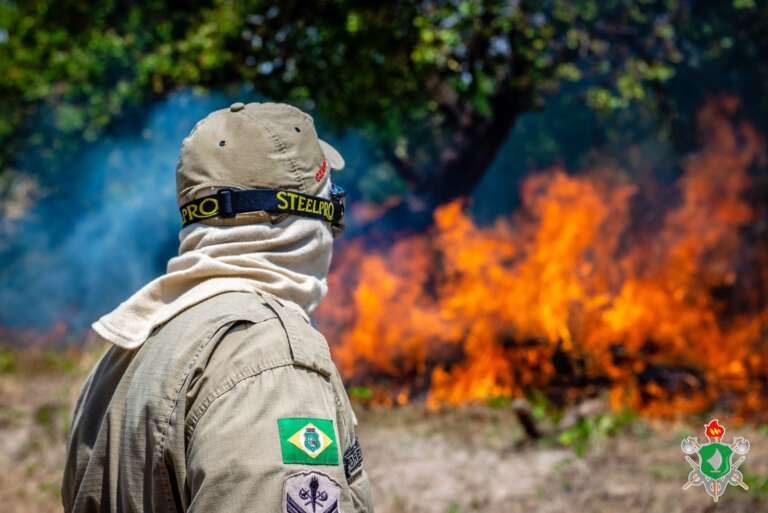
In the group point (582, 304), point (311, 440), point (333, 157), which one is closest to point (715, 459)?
point (333, 157)

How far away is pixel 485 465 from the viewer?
648 centimetres

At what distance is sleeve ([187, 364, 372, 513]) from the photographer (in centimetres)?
145

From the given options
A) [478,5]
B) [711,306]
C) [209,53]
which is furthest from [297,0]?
[711,306]

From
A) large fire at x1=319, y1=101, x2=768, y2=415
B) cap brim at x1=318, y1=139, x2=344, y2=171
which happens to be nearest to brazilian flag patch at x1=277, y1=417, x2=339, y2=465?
cap brim at x1=318, y1=139, x2=344, y2=171

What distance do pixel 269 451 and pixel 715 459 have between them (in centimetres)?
266

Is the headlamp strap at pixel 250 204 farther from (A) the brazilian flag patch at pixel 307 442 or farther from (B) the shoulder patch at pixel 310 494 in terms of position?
(B) the shoulder patch at pixel 310 494

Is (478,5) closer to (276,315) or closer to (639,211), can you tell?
(639,211)

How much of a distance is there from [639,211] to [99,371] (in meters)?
13.0

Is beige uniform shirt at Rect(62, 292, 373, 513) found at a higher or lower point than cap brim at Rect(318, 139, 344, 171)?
lower

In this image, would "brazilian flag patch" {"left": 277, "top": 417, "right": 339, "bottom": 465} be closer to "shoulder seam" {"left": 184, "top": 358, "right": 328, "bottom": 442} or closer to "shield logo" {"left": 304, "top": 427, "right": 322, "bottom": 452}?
"shield logo" {"left": 304, "top": 427, "right": 322, "bottom": 452}

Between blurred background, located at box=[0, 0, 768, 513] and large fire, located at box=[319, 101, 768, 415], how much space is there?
0.04 m

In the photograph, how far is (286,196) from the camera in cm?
188

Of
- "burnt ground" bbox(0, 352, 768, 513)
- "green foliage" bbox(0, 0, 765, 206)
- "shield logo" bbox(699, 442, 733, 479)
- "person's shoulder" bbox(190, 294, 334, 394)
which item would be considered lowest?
"burnt ground" bbox(0, 352, 768, 513)

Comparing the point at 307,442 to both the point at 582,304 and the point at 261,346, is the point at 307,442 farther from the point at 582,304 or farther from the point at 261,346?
the point at 582,304
